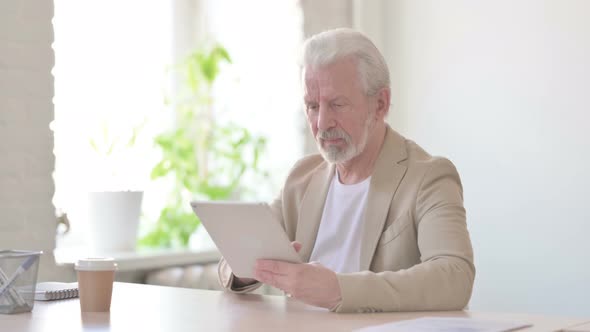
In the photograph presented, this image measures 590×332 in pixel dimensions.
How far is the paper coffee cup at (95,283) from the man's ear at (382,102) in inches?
34.8

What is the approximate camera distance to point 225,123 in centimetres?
406

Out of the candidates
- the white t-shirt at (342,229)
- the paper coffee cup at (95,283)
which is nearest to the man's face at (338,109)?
the white t-shirt at (342,229)

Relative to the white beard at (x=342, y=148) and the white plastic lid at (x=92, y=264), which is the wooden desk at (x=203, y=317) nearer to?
the white plastic lid at (x=92, y=264)

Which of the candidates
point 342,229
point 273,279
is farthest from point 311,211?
point 273,279

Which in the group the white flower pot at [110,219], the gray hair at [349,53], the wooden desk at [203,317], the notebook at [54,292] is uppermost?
the gray hair at [349,53]

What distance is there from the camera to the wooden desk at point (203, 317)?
1.62 meters

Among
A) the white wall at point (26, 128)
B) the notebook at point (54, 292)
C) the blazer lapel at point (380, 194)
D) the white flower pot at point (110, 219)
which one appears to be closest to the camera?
the notebook at point (54, 292)

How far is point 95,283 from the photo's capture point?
5.98 ft

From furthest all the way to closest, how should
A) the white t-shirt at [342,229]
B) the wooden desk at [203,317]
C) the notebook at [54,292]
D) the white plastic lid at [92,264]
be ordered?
the white t-shirt at [342,229]
the notebook at [54,292]
the white plastic lid at [92,264]
the wooden desk at [203,317]

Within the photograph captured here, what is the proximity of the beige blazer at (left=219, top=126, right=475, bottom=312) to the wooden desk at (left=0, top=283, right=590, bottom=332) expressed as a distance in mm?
63

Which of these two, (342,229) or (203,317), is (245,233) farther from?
(342,229)

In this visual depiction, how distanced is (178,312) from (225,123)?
7.59 feet

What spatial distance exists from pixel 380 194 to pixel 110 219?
4.27ft

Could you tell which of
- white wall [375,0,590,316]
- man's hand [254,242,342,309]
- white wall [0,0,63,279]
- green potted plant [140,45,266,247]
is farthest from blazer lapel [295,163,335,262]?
white wall [375,0,590,316]
